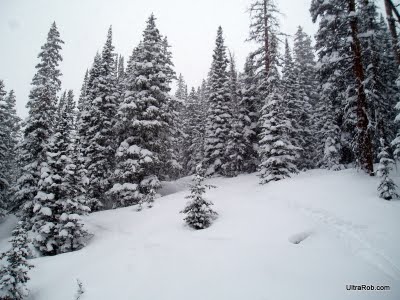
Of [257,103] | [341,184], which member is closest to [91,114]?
[257,103]

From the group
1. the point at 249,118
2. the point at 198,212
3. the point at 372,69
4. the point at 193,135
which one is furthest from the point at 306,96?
the point at 198,212

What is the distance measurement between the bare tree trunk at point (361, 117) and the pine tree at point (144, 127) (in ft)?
45.3

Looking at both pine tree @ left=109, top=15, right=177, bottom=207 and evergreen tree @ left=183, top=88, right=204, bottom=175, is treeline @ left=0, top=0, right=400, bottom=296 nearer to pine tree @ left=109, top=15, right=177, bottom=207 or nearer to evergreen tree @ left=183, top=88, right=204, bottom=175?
pine tree @ left=109, top=15, right=177, bottom=207

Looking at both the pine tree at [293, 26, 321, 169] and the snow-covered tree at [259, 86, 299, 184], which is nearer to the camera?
the snow-covered tree at [259, 86, 299, 184]

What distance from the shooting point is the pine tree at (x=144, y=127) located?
70.7 ft

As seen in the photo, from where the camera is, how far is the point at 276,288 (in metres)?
7.11

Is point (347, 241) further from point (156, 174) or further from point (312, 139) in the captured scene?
point (312, 139)

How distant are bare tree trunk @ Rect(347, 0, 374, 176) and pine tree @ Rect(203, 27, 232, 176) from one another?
1604cm

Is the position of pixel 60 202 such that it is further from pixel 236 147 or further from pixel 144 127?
pixel 236 147

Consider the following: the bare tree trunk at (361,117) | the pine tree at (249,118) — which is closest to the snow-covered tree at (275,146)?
the bare tree trunk at (361,117)

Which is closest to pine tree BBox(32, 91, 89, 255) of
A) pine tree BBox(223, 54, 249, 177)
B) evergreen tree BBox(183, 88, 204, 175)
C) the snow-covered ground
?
the snow-covered ground

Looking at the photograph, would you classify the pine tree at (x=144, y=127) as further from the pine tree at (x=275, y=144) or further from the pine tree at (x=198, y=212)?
the pine tree at (x=198, y=212)

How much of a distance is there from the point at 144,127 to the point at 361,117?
14.8m

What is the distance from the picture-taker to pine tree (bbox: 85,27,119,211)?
25.2 meters
